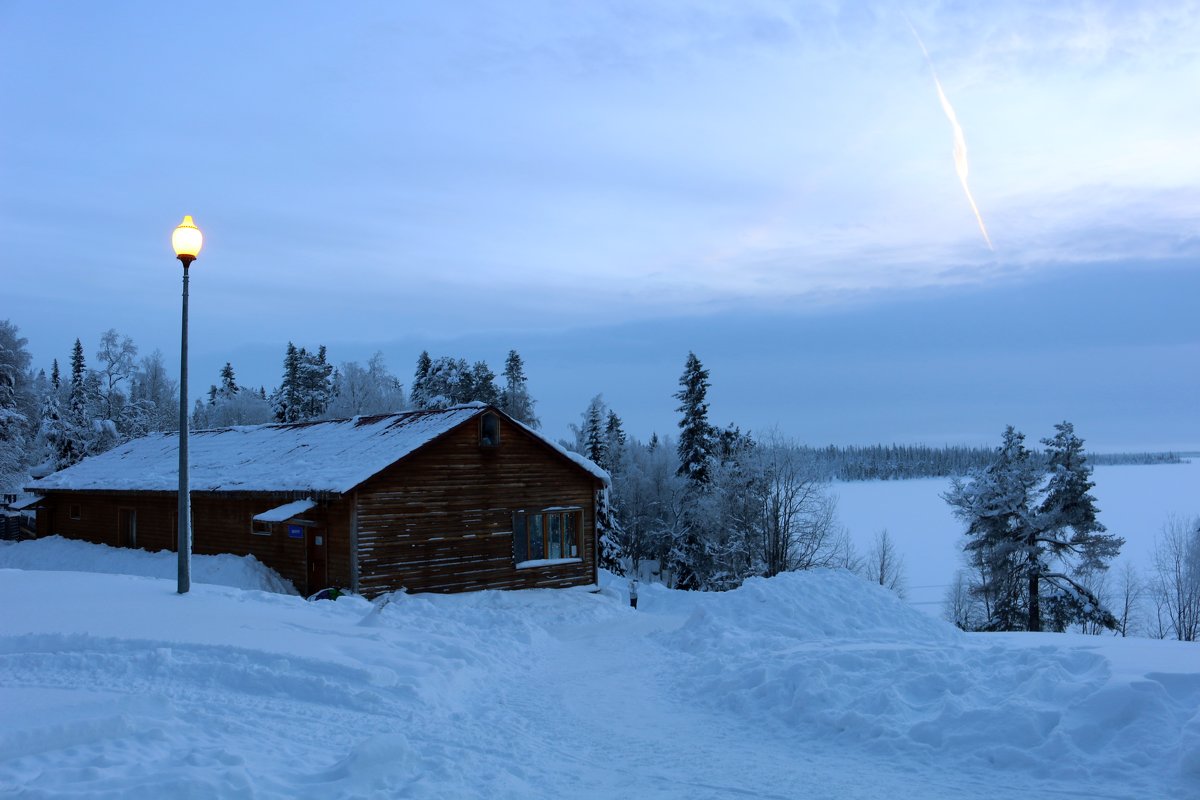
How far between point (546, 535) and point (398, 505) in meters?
4.70

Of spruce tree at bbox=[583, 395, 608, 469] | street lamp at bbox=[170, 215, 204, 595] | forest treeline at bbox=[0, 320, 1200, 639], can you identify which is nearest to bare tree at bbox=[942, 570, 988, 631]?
forest treeline at bbox=[0, 320, 1200, 639]

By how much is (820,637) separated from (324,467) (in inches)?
521

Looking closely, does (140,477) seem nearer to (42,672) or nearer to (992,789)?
(42,672)

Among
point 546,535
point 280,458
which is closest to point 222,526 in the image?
point 280,458

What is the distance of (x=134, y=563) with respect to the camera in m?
24.6

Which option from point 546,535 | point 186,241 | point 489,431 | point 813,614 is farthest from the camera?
A: point 546,535

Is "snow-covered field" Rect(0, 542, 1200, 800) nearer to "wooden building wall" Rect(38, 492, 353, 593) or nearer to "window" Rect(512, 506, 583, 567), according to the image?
"wooden building wall" Rect(38, 492, 353, 593)

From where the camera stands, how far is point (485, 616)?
52.3 feet

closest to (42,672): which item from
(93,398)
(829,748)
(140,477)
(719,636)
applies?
(829,748)

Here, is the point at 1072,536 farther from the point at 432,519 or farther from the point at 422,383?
the point at 422,383

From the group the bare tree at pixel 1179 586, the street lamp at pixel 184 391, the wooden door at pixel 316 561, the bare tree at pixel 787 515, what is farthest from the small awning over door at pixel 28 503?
the bare tree at pixel 1179 586

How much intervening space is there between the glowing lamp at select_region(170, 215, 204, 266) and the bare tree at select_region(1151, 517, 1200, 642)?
46.5 m

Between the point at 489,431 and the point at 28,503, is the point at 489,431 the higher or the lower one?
the higher one

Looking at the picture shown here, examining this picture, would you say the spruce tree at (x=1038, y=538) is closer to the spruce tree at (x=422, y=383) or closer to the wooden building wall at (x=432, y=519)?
the wooden building wall at (x=432, y=519)
